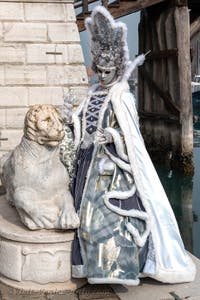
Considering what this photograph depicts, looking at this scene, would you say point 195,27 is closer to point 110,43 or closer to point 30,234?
point 110,43

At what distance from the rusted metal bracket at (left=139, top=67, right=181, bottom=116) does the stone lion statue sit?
23.9 feet

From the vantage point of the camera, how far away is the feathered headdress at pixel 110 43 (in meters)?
3.49

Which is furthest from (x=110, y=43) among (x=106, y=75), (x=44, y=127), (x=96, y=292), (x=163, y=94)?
(x=163, y=94)

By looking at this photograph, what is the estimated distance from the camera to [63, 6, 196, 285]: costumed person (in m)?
3.12

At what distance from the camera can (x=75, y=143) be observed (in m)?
3.61

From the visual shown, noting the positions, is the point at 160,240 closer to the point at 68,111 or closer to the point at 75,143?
the point at 75,143

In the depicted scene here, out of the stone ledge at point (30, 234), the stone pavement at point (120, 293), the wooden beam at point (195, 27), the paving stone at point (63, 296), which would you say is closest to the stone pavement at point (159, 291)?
the stone pavement at point (120, 293)

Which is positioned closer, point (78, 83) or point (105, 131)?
point (105, 131)

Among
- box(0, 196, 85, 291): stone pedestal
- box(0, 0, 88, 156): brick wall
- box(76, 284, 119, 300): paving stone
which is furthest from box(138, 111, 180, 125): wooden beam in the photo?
box(0, 196, 85, 291): stone pedestal

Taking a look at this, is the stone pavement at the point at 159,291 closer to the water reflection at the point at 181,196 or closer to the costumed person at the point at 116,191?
the costumed person at the point at 116,191

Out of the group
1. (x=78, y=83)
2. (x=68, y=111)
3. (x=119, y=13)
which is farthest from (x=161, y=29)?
(x=68, y=111)

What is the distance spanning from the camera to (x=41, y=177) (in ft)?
10.8

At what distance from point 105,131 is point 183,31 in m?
7.13

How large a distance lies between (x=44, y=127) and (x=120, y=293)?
1253mm
